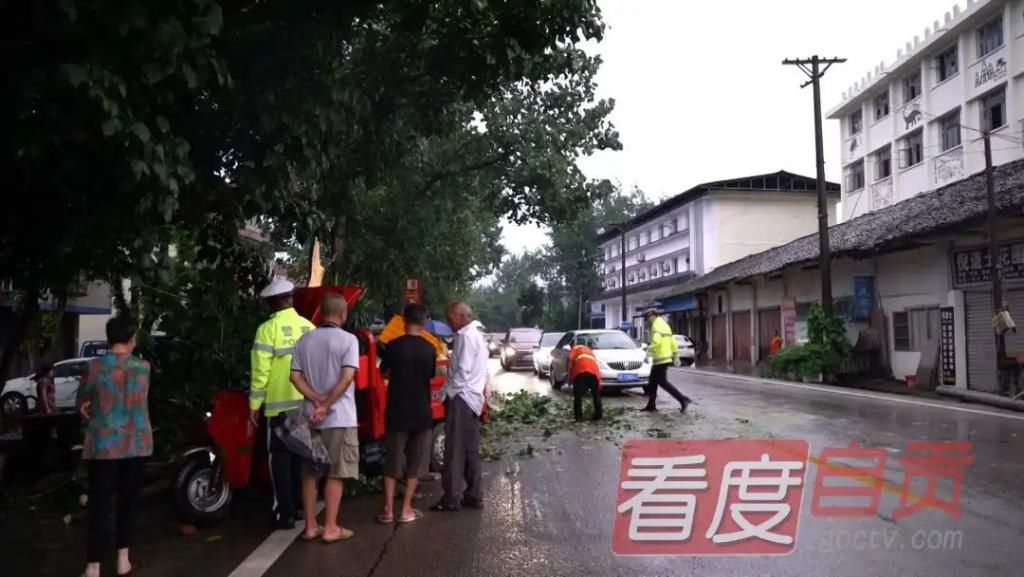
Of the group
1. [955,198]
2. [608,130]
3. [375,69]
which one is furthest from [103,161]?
[955,198]

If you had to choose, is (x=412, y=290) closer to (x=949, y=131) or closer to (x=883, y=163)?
(x=949, y=131)

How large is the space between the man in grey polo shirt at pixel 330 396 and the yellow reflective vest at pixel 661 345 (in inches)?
324

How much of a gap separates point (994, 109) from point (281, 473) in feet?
109

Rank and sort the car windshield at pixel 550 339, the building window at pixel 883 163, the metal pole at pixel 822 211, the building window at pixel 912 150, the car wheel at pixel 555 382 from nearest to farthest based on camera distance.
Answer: the car wheel at pixel 555 382 < the metal pole at pixel 822 211 < the car windshield at pixel 550 339 < the building window at pixel 912 150 < the building window at pixel 883 163

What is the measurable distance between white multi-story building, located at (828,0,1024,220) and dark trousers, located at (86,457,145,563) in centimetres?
3010

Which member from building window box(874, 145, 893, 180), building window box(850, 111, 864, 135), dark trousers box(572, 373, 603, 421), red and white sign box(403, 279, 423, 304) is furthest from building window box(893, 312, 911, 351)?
building window box(850, 111, 864, 135)

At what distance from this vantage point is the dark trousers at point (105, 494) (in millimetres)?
4879

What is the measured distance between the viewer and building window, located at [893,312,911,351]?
895 inches

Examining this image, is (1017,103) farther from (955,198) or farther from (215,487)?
(215,487)

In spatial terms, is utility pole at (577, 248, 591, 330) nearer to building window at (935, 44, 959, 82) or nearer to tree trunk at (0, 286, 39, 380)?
building window at (935, 44, 959, 82)

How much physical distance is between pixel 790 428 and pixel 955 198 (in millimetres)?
13306

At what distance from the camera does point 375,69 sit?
8352 millimetres

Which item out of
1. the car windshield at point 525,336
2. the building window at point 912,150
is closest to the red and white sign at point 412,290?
the car windshield at point 525,336

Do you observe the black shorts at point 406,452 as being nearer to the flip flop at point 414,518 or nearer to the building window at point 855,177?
the flip flop at point 414,518
